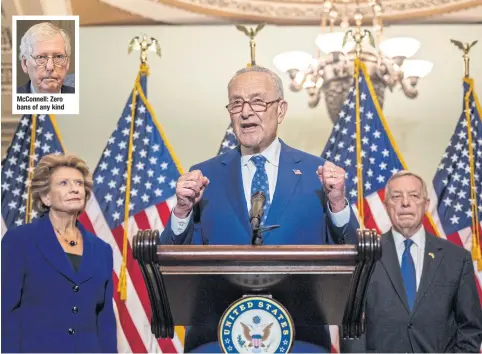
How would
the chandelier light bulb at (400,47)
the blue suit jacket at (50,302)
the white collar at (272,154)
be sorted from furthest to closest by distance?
the chandelier light bulb at (400,47), the blue suit jacket at (50,302), the white collar at (272,154)

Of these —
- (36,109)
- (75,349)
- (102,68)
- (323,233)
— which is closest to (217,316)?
(323,233)

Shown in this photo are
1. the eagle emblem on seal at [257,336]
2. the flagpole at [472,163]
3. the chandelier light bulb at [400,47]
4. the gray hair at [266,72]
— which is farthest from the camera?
the chandelier light bulb at [400,47]

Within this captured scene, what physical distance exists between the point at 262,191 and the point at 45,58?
6.72 feet

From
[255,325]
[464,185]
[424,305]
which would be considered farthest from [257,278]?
[464,185]

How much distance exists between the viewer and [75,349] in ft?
12.3

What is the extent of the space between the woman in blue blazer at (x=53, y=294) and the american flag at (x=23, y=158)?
97 cm

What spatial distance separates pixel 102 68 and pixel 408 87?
190 cm

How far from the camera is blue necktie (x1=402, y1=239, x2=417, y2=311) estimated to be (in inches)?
165

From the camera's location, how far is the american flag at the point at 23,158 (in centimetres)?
498

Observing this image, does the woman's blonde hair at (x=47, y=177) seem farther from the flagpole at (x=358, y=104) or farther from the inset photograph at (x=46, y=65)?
the flagpole at (x=358, y=104)

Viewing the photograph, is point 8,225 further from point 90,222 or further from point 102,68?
point 102,68

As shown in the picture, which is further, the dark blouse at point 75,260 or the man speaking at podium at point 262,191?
the dark blouse at point 75,260

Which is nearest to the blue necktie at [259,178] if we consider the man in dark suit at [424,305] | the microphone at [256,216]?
the microphone at [256,216]

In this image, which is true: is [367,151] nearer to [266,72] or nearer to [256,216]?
[266,72]
